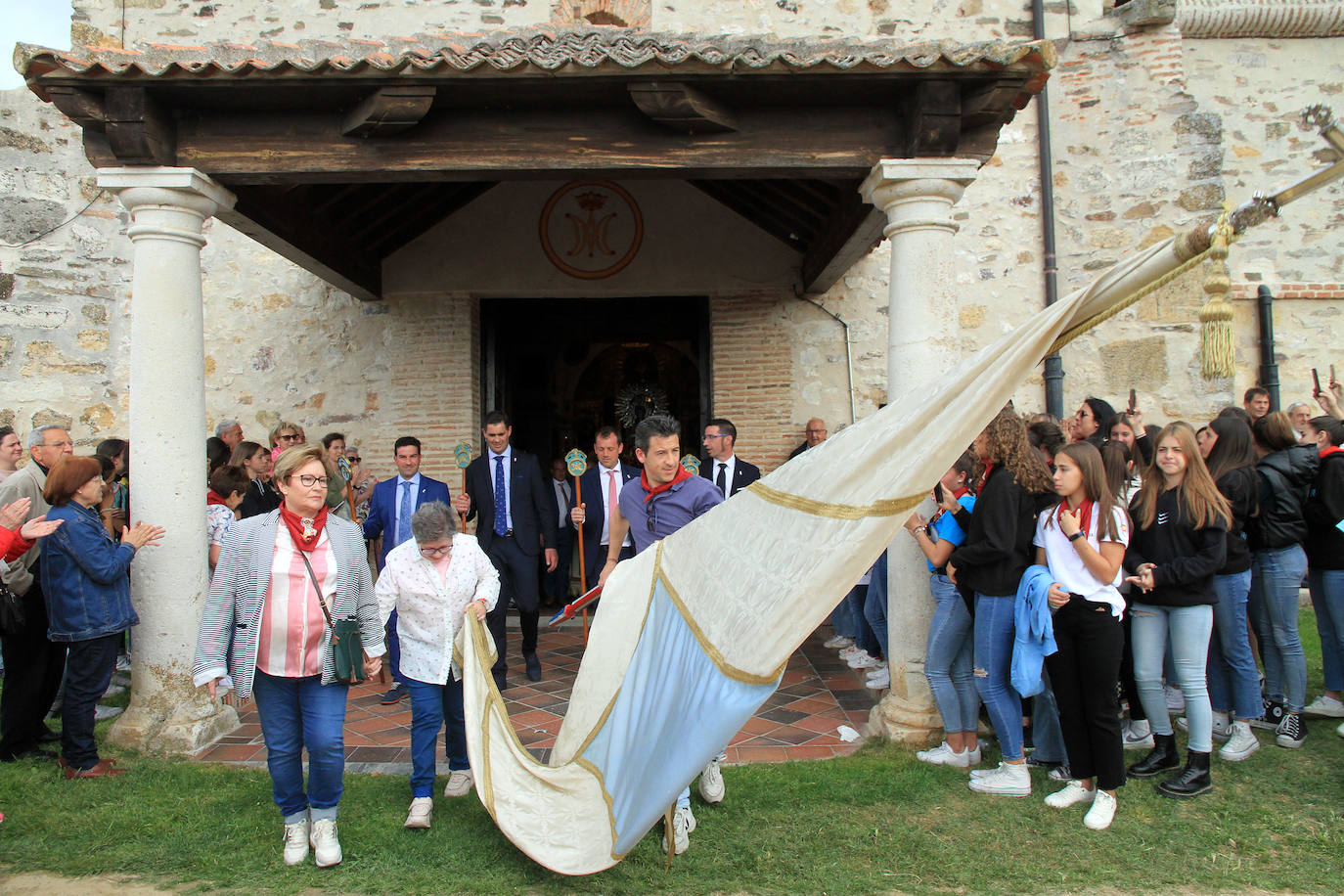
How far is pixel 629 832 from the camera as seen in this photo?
3.12m

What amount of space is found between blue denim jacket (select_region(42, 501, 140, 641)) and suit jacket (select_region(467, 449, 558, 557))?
2293 mm

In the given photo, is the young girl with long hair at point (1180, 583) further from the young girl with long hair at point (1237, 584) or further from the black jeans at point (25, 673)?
the black jeans at point (25, 673)

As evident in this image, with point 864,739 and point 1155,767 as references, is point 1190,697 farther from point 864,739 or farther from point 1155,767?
point 864,739

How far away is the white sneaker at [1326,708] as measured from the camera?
500 cm

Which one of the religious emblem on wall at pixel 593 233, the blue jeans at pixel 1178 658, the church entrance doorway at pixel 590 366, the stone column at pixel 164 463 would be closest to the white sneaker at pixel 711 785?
the blue jeans at pixel 1178 658

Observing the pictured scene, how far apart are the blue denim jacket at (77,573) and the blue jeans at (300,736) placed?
58.8 inches

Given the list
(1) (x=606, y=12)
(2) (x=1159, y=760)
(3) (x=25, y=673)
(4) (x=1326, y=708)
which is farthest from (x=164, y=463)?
(4) (x=1326, y=708)

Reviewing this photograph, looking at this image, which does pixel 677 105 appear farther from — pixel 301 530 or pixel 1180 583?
pixel 1180 583

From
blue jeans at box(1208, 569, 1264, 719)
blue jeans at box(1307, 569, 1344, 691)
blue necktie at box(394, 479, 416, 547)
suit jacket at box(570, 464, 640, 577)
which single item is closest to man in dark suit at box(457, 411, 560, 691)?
blue necktie at box(394, 479, 416, 547)

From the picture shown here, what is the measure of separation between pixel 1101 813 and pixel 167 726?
4.79 metres

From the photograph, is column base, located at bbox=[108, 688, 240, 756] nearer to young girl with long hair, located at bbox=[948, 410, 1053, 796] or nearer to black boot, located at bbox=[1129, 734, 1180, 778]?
young girl with long hair, located at bbox=[948, 410, 1053, 796]

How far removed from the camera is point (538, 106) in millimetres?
5086

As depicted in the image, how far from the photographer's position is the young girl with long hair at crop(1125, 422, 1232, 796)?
4.06m

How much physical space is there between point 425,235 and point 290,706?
233 inches
